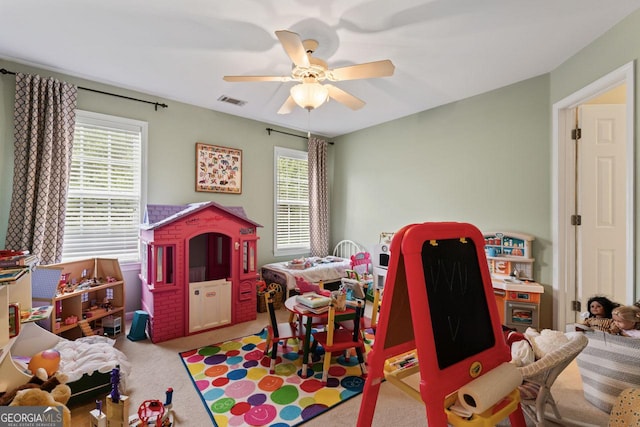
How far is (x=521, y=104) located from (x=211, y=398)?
158 inches

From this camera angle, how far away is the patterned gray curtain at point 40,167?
2.70 meters

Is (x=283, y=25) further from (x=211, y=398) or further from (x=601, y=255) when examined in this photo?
(x=601, y=255)

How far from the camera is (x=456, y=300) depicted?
128 cm

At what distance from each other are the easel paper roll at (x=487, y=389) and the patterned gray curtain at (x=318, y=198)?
391 centimetres

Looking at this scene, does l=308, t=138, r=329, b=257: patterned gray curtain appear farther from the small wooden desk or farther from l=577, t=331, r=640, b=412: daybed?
l=577, t=331, r=640, b=412: daybed

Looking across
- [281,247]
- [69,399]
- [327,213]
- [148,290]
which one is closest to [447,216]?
[327,213]

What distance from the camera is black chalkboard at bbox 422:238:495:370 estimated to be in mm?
1192

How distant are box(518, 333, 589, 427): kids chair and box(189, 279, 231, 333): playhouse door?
280cm

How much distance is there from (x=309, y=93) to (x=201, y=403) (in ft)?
7.64

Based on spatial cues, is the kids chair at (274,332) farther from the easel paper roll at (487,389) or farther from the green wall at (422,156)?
the green wall at (422,156)

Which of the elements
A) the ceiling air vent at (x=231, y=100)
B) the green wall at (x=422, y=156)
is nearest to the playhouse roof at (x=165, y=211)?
the green wall at (x=422, y=156)

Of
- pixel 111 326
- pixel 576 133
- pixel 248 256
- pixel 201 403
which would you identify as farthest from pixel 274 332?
pixel 576 133

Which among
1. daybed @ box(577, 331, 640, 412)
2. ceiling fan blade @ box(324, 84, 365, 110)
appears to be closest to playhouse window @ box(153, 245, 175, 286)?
ceiling fan blade @ box(324, 84, 365, 110)

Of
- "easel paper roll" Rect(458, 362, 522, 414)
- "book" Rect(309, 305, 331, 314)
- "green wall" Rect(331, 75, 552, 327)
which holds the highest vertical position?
"green wall" Rect(331, 75, 552, 327)
